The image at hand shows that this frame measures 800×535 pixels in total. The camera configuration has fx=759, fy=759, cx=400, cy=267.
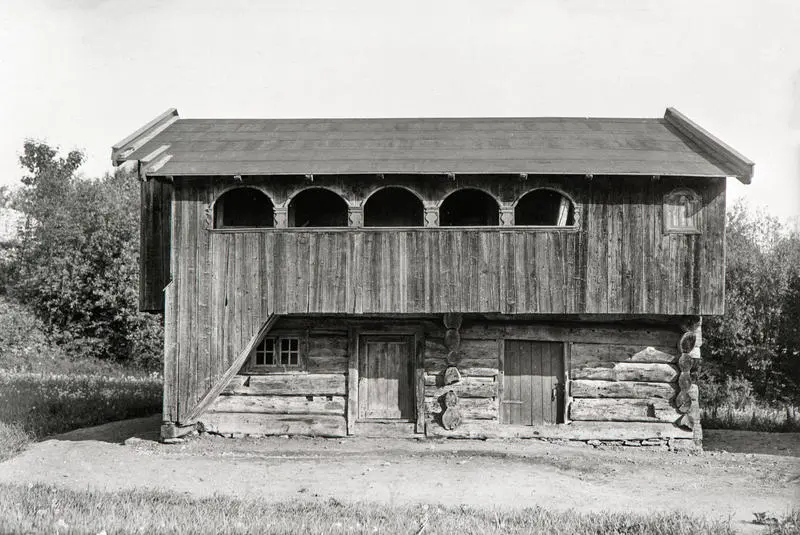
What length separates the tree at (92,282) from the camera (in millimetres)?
35844

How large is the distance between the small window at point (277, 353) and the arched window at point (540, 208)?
6566 mm

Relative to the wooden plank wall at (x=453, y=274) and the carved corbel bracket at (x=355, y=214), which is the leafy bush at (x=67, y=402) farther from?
the carved corbel bracket at (x=355, y=214)

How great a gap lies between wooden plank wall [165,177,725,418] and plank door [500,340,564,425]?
1.68m

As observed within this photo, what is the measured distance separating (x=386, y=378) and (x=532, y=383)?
3.37 metres

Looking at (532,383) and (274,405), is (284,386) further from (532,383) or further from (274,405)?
(532,383)

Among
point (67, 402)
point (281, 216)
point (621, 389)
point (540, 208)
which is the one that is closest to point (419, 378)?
point (621, 389)

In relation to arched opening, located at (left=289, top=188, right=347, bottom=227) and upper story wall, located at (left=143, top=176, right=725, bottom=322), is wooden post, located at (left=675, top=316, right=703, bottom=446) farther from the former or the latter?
arched opening, located at (left=289, top=188, right=347, bottom=227)

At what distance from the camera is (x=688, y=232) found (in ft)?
53.4

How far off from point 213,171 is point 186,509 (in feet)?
25.5

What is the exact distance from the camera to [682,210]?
1647 centimetres

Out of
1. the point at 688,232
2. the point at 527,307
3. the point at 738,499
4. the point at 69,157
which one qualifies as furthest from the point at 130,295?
the point at 738,499

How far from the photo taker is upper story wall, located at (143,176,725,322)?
1617cm

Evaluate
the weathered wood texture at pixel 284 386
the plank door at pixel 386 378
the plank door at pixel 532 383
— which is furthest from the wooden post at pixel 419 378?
the plank door at pixel 532 383

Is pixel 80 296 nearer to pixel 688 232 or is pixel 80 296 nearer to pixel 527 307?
pixel 527 307
